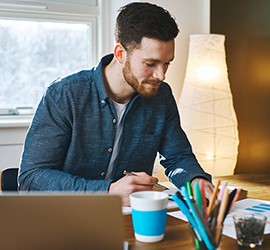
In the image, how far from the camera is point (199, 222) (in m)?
0.90

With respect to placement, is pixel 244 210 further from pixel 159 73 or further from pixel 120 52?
pixel 120 52

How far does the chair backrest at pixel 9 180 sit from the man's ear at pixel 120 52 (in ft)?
1.69

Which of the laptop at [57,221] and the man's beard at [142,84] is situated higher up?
the man's beard at [142,84]

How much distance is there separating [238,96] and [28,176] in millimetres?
2067

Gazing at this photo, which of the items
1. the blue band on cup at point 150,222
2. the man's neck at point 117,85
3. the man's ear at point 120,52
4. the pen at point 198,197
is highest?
the man's ear at point 120,52

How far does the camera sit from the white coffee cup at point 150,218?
1.07 meters

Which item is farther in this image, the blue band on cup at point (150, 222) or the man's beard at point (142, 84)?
the man's beard at point (142, 84)

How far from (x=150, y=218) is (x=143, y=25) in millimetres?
712

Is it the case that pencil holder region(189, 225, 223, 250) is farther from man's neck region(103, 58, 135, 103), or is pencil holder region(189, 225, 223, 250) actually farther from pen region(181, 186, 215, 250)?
man's neck region(103, 58, 135, 103)

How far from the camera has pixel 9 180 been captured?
63.7 inches

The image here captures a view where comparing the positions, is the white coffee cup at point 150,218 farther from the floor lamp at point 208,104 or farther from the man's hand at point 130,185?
the floor lamp at point 208,104

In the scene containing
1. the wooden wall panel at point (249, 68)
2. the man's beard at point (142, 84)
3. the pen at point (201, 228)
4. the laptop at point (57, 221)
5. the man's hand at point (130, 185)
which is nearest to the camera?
the laptop at point (57, 221)

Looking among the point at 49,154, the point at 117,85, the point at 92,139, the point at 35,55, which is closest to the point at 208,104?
the point at 35,55

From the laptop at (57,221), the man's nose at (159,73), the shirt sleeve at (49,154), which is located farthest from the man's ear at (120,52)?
the laptop at (57,221)
